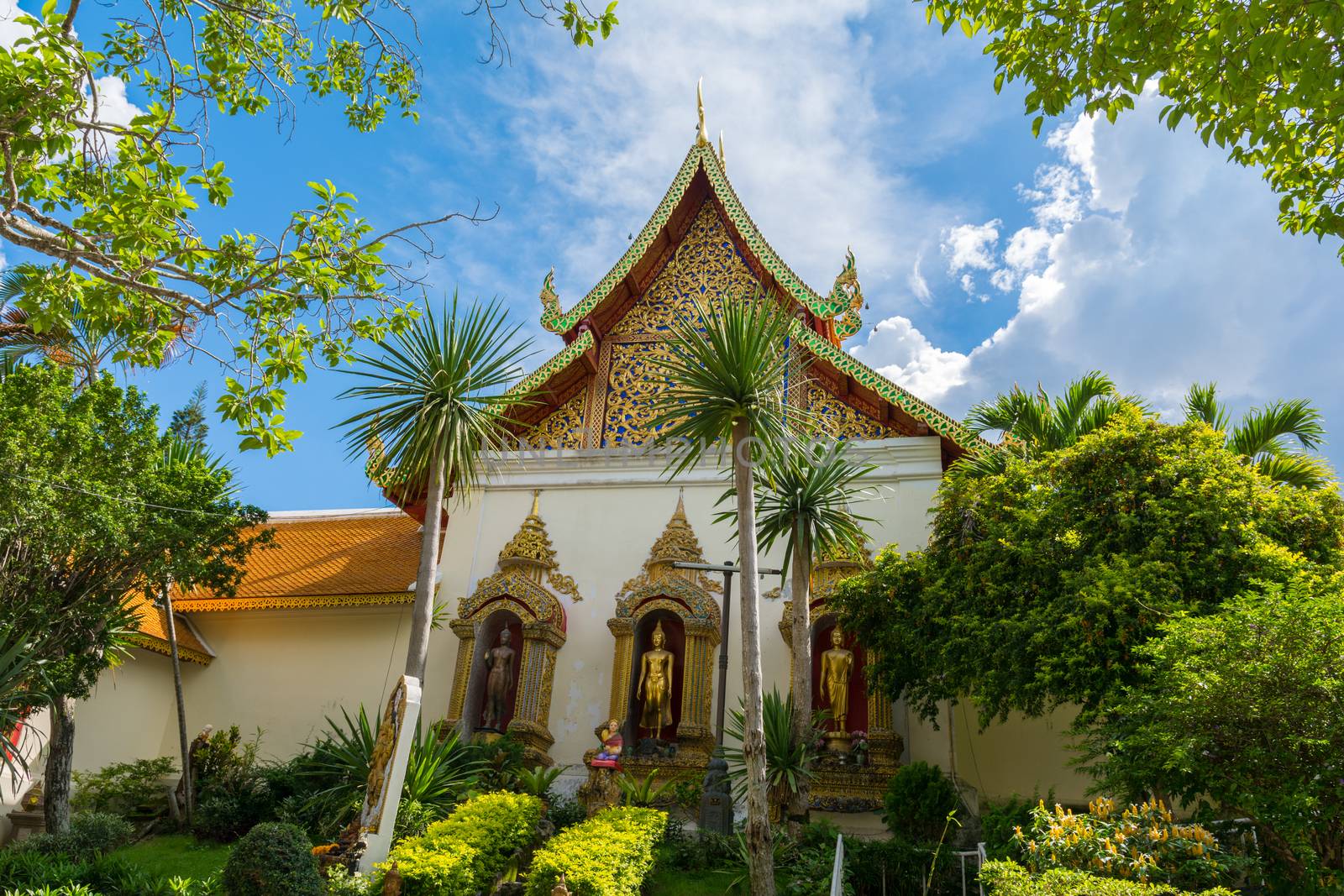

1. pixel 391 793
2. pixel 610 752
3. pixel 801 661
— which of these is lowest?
pixel 391 793

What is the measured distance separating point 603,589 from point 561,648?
3.14 ft

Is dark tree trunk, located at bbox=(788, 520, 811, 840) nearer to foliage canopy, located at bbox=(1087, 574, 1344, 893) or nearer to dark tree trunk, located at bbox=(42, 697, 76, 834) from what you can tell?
foliage canopy, located at bbox=(1087, 574, 1344, 893)

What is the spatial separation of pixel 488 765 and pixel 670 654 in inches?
103

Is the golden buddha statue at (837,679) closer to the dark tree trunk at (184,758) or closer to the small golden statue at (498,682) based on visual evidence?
the small golden statue at (498,682)

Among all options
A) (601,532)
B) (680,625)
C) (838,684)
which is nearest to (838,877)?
(838,684)

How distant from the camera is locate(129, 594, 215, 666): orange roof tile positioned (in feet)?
45.2

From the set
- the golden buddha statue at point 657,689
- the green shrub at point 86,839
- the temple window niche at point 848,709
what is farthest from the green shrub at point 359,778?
the temple window niche at point 848,709

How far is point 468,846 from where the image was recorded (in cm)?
789

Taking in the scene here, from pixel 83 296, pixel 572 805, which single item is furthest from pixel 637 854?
pixel 83 296

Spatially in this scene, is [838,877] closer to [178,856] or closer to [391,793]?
[391,793]

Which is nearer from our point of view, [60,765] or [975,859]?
[975,859]

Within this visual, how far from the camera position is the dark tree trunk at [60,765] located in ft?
33.8

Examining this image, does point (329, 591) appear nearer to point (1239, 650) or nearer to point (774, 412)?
point (774, 412)

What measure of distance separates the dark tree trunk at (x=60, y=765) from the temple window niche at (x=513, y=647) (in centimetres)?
401
